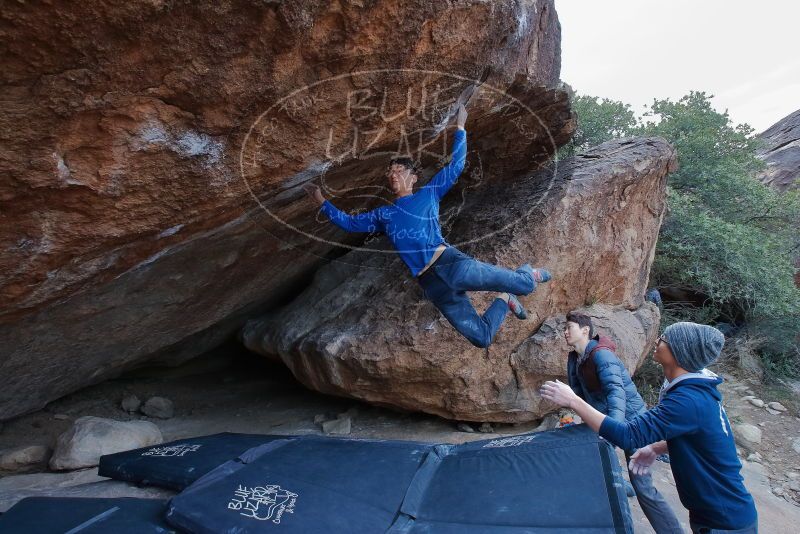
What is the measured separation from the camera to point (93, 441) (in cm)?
368

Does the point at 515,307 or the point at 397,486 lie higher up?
the point at 515,307

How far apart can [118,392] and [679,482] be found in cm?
558

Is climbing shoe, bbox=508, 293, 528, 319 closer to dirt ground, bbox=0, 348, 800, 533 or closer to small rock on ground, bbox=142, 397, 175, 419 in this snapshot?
dirt ground, bbox=0, 348, 800, 533

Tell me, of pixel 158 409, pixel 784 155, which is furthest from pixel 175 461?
pixel 784 155

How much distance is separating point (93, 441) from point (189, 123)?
2.90m

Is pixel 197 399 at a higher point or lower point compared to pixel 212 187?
lower

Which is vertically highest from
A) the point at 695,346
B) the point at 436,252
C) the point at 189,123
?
the point at 189,123

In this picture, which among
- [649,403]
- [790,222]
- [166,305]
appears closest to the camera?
[166,305]

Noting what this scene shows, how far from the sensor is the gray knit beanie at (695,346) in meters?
1.78

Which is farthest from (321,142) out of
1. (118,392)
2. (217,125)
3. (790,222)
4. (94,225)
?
(790,222)

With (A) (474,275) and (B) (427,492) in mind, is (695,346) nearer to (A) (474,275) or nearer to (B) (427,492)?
(B) (427,492)

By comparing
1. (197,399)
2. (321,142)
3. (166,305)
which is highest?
(321,142)

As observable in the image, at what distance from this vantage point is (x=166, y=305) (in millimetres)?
3922

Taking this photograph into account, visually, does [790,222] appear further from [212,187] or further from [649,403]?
[212,187]
